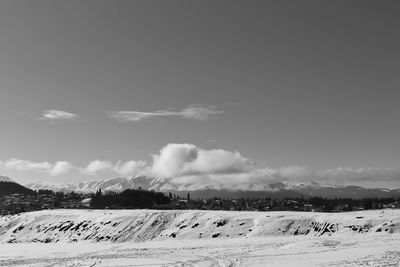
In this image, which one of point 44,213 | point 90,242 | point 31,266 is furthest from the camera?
point 44,213

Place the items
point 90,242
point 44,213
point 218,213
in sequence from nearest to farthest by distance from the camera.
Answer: point 90,242 < point 218,213 < point 44,213

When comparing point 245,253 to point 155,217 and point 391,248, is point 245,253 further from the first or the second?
point 155,217

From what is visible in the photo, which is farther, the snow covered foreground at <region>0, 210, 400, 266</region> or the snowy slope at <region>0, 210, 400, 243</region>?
the snowy slope at <region>0, 210, 400, 243</region>

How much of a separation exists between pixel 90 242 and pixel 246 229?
31.9m

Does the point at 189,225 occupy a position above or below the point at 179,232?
above

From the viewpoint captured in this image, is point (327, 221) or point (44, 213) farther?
point (44, 213)

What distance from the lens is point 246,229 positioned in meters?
90.1

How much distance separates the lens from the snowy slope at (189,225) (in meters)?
84.4

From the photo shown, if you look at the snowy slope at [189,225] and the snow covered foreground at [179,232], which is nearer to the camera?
the snow covered foreground at [179,232]

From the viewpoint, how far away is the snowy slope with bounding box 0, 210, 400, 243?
8438 centimetres

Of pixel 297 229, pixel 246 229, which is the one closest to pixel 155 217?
pixel 246 229

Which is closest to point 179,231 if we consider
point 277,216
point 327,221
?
point 277,216

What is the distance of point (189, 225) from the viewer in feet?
316

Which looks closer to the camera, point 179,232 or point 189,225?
point 179,232
